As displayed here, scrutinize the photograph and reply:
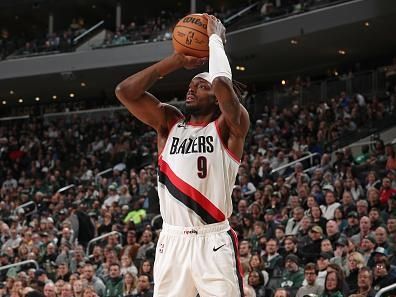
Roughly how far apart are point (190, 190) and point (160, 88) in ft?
72.0

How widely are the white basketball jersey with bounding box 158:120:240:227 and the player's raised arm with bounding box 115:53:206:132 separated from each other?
0.33 metres

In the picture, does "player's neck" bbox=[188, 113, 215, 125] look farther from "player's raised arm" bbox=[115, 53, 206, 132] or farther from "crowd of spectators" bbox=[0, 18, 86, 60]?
"crowd of spectators" bbox=[0, 18, 86, 60]

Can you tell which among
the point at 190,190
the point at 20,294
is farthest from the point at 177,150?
the point at 20,294

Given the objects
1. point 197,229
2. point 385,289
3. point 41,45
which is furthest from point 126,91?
point 41,45

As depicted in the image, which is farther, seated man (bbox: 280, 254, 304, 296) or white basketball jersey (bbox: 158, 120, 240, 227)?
seated man (bbox: 280, 254, 304, 296)

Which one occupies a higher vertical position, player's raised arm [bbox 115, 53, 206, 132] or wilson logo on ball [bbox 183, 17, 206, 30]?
wilson logo on ball [bbox 183, 17, 206, 30]

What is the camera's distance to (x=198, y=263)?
473 cm

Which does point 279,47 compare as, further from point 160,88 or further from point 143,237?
point 143,237

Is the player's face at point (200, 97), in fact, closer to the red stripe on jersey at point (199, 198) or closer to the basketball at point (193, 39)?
the basketball at point (193, 39)

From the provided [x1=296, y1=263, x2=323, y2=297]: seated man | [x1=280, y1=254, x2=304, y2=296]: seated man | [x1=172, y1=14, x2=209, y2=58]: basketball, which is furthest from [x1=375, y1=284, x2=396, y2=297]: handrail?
[x1=172, y1=14, x2=209, y2=58]: basketball

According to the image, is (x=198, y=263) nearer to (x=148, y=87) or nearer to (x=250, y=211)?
(x=148, y=87)

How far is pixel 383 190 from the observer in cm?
1123

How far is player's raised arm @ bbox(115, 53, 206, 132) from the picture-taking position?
16.5ft

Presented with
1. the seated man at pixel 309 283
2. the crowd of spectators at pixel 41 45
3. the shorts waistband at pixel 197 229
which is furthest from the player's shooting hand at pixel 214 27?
the crowd of spectators at pixel 41 45
